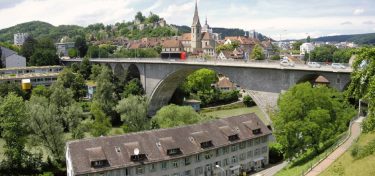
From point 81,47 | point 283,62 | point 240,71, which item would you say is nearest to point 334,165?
point 283,62

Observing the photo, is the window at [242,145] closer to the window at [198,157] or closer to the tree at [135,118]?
the window at [198,157]

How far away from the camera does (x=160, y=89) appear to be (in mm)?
71500

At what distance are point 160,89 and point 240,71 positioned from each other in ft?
75.1

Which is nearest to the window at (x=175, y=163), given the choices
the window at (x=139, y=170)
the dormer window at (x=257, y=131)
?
the window at (x=139, y=170)

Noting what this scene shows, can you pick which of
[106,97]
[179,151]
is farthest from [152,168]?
[106,97]

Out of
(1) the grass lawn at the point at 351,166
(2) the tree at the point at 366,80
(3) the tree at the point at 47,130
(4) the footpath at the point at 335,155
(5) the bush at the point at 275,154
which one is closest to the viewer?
(2) the tree at the point at 366,80

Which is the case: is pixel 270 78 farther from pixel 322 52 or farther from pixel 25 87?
pixel 322 52

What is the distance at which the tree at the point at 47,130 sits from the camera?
129ft

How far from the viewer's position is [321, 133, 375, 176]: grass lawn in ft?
74.3

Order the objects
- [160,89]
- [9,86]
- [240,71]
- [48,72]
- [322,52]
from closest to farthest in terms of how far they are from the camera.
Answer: [240,71]
[9,86]
[160,89]
[48,72]
[322,52]

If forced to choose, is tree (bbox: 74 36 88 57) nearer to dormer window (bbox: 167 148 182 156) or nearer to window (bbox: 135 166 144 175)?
dormer window (bbox: 167 148 182 156)

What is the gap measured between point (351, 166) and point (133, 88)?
51.6 metres

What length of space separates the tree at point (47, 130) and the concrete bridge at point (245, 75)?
22996 millimetres

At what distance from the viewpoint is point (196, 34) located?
131 metres
